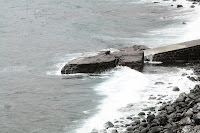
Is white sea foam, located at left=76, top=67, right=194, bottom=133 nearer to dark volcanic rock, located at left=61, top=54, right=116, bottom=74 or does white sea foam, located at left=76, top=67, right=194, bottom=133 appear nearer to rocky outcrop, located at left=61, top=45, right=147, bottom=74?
rocky outcrop, located at left=61, top=45, right=147, bottom=74

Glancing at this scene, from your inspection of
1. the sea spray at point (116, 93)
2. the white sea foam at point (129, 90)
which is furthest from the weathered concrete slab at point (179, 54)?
the sea spray at point (116, 93)

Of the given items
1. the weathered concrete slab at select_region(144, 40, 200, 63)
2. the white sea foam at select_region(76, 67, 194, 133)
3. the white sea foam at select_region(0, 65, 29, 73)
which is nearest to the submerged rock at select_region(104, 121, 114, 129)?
the white sea foam at select_region(76, 67, 194, 133)

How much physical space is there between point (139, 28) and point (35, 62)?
1138 cm

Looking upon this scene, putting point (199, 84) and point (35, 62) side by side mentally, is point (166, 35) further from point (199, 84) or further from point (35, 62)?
point (199, 84)

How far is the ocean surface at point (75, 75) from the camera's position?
540 inches

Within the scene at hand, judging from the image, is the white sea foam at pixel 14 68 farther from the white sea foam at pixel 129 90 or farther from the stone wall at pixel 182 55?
the stone wall at pixel 182 55

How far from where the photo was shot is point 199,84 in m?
15.0

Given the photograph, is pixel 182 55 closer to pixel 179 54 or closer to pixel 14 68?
pixel 179 54

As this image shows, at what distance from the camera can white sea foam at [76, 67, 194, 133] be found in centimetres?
1321

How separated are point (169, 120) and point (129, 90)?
13.4 ft

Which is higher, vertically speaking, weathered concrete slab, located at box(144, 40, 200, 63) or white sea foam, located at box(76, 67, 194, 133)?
weathered concrete slab, located at box(144, 40, 200, 63)

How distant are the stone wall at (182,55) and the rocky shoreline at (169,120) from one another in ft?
Answer: 18.5

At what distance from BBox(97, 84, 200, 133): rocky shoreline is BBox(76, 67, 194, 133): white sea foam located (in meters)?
0.60

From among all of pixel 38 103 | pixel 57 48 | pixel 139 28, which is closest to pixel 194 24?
pixel 139 28
